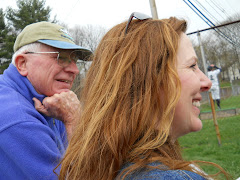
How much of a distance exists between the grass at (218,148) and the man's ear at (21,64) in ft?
11.0

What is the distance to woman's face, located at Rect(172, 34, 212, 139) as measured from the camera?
1326mm

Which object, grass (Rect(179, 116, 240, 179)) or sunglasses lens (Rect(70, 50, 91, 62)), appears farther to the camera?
grass (Rect(179, 116, 240, 179))

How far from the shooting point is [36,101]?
84.5 inches

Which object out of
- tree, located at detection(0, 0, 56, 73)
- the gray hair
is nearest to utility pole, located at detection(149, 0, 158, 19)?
the gray hair

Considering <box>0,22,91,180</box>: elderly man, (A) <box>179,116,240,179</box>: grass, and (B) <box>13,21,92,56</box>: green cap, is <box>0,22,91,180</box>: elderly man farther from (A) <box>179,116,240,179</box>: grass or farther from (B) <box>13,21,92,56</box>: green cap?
(A) <box>179,116,240,179</box>: grass

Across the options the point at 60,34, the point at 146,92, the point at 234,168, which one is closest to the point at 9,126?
the point at 146,92

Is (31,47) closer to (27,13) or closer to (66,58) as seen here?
(66,58)

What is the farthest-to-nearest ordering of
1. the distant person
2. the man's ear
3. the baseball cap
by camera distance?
the distant person
the baseball cap
the man's ear

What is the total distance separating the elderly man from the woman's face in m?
0.89

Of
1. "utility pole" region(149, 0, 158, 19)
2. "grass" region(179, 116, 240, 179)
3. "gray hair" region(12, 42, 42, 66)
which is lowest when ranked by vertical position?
"grass" region(179, 116, 240, 179)

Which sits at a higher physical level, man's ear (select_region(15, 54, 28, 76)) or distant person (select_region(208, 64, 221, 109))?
man's ear (select_region(15, 54, 28, 76))

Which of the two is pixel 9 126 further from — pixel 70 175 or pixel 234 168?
pixel 234 168

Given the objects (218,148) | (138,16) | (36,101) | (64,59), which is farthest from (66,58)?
(218,148)

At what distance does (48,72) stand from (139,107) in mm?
1513
